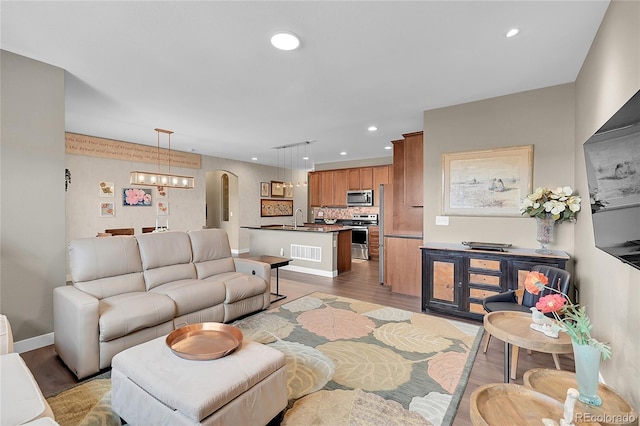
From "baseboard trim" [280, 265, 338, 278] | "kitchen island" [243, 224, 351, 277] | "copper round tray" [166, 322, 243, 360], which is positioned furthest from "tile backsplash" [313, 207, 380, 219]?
"copper round tray" [166, 322, 243, 360]

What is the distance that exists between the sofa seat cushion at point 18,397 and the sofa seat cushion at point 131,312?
2.53ft

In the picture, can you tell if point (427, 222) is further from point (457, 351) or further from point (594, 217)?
point (594, 217)

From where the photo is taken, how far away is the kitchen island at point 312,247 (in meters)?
5.78

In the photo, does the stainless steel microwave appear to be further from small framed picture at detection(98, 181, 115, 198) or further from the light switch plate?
small framed picture at detection(98, 181, 115, 198)

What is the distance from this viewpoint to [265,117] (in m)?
4.42

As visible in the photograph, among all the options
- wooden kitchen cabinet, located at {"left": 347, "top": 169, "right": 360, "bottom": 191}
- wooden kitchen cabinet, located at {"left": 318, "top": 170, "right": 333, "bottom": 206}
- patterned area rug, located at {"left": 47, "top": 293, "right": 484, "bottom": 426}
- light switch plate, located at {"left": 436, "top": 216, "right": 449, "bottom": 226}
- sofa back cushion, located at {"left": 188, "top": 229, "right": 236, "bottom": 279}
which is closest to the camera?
patterned area rug, located at {"left": 47, "top": 293, "right": 484, "bottom": 426}

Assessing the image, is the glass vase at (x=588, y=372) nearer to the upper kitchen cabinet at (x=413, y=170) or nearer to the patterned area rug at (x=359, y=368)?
the patterned area rug at (x=359, y=368)

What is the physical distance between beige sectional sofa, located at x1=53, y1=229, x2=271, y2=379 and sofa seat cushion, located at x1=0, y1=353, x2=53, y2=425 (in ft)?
2.62

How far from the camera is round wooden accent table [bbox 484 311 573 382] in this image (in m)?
1.72

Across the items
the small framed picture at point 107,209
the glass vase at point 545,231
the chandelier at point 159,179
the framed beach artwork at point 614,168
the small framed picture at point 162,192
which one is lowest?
the glass vase at point 545,231

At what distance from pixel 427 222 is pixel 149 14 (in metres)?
3.77

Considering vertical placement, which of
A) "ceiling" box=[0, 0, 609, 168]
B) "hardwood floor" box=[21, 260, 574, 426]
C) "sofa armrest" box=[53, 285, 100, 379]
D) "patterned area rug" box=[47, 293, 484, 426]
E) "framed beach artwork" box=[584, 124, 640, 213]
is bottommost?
"hardwood floor" box=[21, 260, 574, 426]

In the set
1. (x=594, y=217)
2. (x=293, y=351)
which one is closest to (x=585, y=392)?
(x=594, y=217)

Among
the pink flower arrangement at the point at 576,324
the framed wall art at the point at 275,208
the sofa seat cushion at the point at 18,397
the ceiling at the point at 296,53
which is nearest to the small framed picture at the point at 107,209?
the ceiling at the point at 296,53
